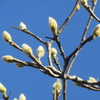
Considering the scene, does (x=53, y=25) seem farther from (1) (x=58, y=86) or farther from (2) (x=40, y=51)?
(1) (x=58, y=86)

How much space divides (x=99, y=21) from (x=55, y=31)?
2.15ft

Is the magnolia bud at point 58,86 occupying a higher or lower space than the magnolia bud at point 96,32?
lower

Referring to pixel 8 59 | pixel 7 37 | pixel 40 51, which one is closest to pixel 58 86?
pixel 40 51

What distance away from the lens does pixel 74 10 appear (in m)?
2.38

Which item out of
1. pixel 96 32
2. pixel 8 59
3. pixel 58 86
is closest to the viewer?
pixel 96 32

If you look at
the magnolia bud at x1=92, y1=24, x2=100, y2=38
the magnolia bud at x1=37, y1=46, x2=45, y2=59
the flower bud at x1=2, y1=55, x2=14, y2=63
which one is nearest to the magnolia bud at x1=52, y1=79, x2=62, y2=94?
the magnolia bud at x1=37, y1=46, x2=45, y2=59

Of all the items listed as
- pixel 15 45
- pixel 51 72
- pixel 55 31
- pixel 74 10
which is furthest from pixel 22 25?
pixel 51 72

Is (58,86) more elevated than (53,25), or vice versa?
(53,25)

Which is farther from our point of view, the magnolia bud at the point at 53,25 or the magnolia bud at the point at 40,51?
the magnolia bud at the point at 40,51

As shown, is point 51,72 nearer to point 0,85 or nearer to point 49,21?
point 49,21

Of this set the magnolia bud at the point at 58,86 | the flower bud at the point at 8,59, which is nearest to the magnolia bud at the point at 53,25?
the flower bud at the point at 8,59

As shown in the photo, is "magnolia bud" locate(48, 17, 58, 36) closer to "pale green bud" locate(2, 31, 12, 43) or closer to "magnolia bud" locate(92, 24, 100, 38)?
"magnolia bud" locate(92, 24, 100, 38)

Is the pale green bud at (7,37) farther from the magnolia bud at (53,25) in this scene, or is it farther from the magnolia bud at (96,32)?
the magnolia bud at (96,32)

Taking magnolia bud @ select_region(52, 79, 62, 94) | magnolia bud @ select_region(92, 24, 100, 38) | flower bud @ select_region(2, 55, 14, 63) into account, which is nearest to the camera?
magnolia bud @ select_region(92, 24, 100, 38)
